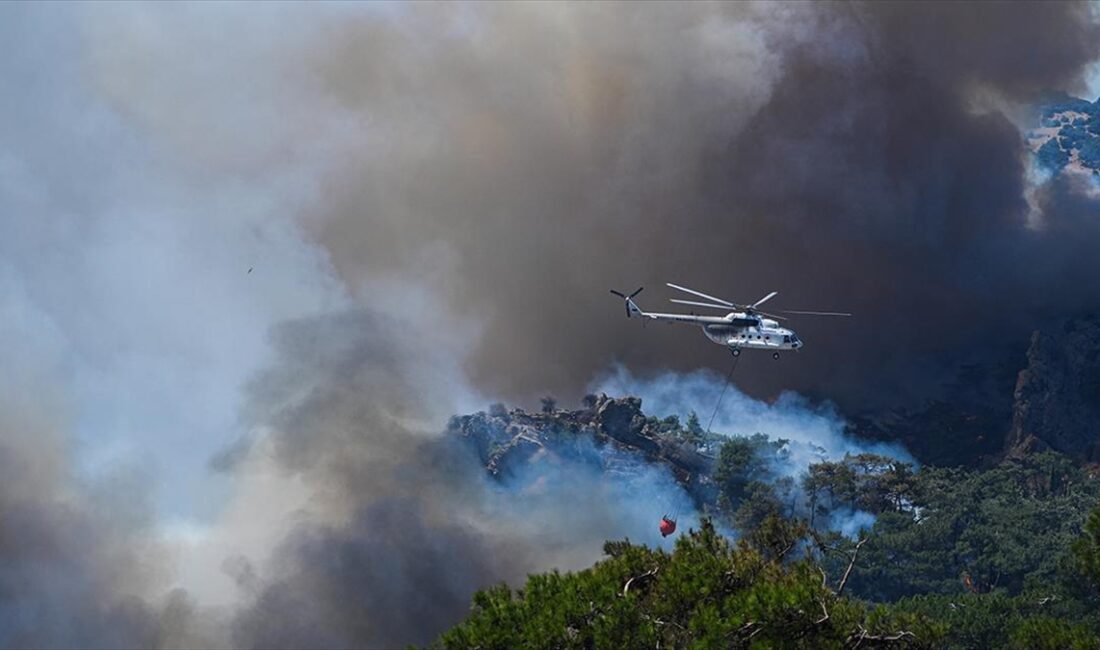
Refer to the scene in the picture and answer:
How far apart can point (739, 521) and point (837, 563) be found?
8.27 metres

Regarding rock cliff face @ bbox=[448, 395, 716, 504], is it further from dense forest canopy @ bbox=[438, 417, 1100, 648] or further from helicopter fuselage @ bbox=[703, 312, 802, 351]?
helicopter fuselage @ bbox=[703, 312, 802, 351]

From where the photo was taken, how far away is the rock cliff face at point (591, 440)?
103375 millimetres

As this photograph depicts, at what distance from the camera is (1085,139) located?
15462cm

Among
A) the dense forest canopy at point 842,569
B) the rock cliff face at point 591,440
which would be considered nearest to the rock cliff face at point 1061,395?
the dense forest canopy at point 842,569

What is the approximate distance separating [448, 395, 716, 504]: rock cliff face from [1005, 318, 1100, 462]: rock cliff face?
79.5 feet

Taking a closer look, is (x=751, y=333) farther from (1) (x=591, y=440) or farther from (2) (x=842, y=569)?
(1) (x=591, y=440)

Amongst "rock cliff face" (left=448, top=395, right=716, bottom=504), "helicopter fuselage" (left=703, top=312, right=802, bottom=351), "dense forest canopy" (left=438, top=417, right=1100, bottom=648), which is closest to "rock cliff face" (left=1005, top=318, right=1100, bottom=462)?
"dense forest canopy" (left=438, top=417, right=1100, bottom=648)

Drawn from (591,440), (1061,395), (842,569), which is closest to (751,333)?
(842,569)

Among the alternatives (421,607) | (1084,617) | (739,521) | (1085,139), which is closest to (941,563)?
(739,521)

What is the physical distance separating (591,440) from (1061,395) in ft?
120

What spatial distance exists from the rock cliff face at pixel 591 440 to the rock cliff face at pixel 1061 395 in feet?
79.5

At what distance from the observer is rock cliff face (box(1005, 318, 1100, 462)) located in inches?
4724

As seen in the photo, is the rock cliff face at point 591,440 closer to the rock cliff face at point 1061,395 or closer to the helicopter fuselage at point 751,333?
the helicopter fuselage at point 751,333

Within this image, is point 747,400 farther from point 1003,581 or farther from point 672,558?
point 672,558
